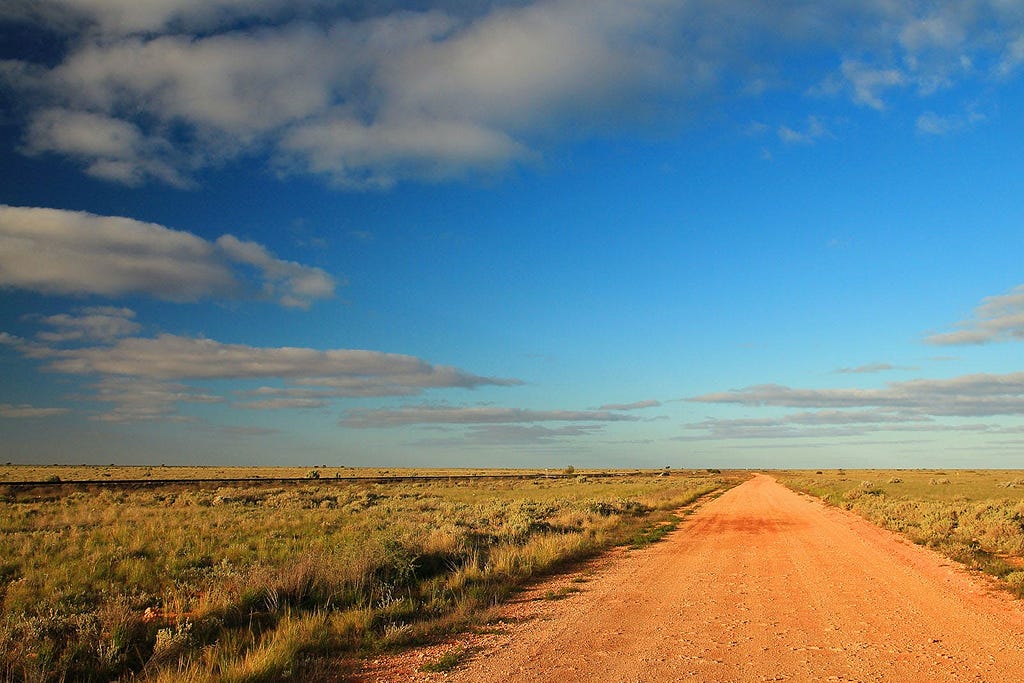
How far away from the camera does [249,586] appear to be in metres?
10.8

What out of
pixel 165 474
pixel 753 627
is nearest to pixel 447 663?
pixel 753 627

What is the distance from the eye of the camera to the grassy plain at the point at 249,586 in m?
7.66

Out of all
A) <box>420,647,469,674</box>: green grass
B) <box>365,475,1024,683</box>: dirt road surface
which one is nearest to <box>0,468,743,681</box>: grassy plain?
<box>420,647,469,674</box>: green grass

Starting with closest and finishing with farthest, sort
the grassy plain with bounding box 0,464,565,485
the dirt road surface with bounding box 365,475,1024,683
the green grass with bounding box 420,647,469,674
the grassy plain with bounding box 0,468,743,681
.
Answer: the dirt road surface with bounding box 365,475,1024,683 < the green grass with bounding box 420,647,469,674 < the grassy plain with bounding box 0,468,743,681 < the grassy plain with bounding box 0,464,565,485

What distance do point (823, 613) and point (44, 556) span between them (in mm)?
17936

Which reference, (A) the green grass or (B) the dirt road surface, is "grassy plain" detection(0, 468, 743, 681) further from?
(B) the dirt road surface

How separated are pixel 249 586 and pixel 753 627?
8146 mm

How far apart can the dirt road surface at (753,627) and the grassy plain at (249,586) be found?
1.13m

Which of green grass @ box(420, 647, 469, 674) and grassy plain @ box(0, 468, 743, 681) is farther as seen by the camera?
grassy plain @ box(0, 468, 743, 681)

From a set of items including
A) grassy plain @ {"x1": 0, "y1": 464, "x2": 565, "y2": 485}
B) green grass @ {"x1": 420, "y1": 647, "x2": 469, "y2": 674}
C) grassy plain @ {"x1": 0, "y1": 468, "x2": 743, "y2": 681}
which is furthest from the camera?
grassy plain @ {"x1": 0, "y1": 464, "x2": 565, "y2": 485}

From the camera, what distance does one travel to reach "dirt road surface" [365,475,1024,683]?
282 inches

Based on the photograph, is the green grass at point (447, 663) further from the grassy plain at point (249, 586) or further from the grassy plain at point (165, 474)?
the grassy plain at point (165, 474)

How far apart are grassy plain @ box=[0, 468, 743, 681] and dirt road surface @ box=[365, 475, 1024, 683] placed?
113 cm

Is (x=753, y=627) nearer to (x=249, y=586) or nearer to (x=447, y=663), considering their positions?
(x=447, y=663)
